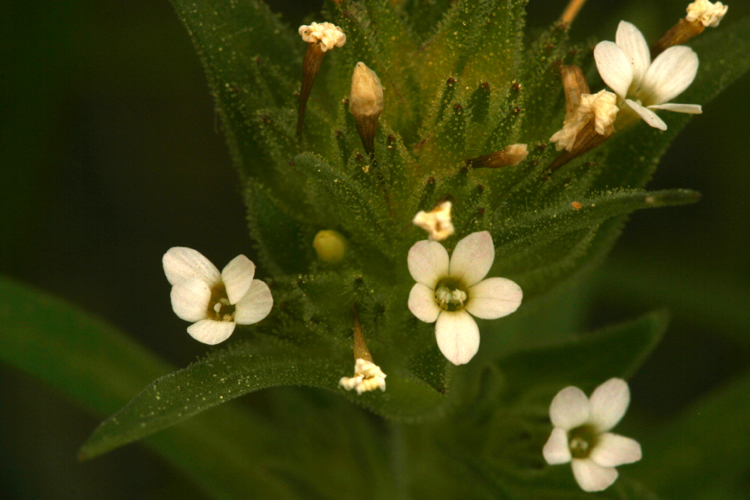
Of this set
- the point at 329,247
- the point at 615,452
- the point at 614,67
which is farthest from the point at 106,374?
the point at 614,67

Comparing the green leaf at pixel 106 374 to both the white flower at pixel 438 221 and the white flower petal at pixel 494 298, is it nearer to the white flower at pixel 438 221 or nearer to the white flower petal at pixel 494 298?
the white flower petal at pixel 494 298

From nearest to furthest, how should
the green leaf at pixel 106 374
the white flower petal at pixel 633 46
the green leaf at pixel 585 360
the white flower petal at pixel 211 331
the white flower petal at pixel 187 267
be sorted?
the white flower petal at pixel 211 331
the white flower petal at pixel 187 267
the white flower petal at pixel 633 46
the green leaf at pixel 585 360
the green leaf at pixel 106 374

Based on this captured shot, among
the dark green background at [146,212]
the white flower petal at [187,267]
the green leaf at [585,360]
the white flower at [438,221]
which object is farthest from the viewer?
the dark green background at [146,212]

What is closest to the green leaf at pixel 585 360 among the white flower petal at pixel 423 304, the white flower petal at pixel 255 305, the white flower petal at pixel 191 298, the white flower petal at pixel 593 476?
the white flower petal at pixel 593 476

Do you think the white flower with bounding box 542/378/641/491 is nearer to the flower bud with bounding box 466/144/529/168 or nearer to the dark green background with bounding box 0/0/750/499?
the flower bud with bounding box 466/144/529/168

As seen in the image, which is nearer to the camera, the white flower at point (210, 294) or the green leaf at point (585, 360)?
the white flower at point (210, 294)

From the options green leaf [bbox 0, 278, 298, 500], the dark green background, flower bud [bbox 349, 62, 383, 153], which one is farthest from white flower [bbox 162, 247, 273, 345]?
the dark green background
